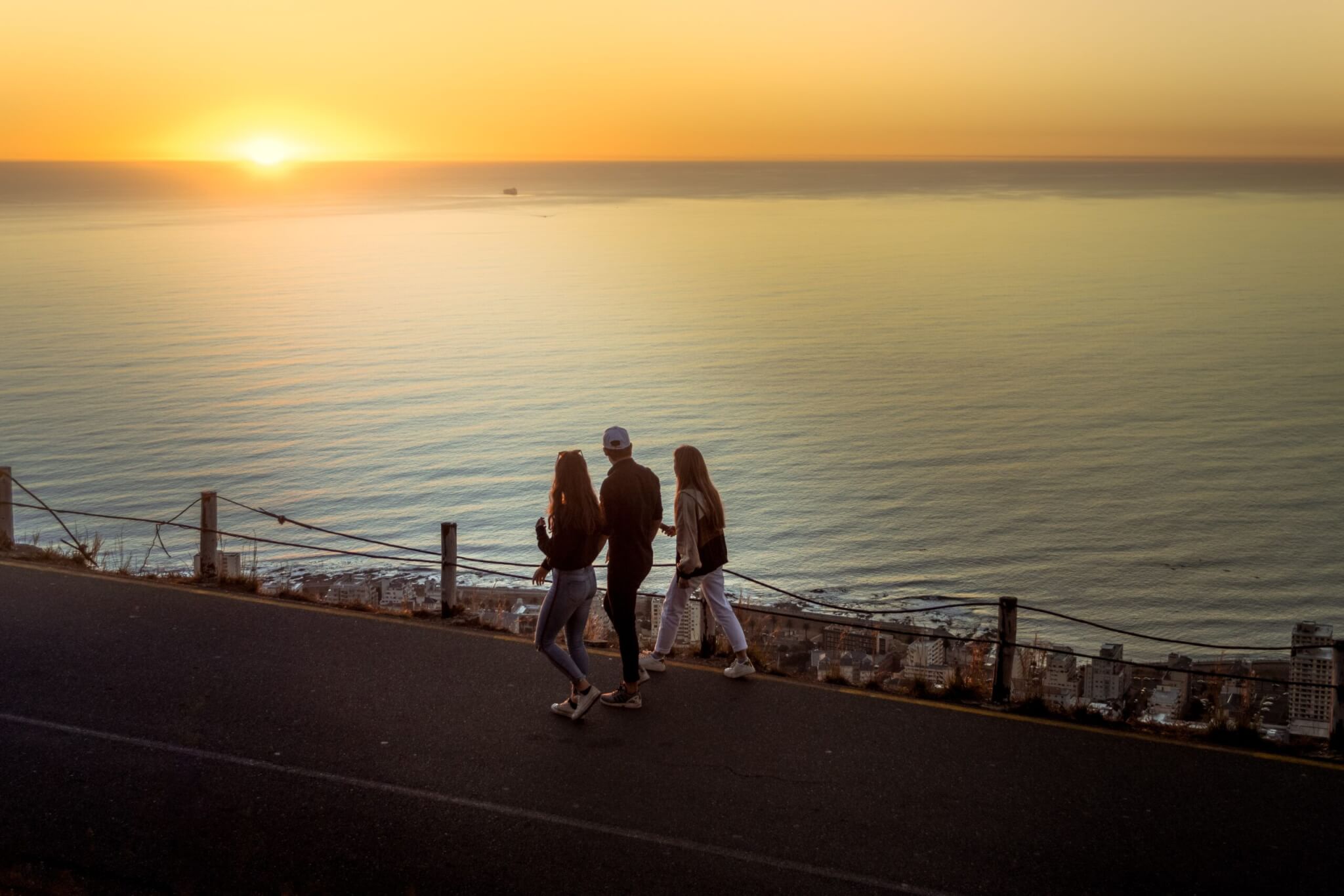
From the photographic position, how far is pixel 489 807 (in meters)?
7.29

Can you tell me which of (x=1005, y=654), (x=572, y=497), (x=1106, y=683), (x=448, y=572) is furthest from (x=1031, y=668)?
(x=572, y=497)

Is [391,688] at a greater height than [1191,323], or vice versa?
[1191,323]

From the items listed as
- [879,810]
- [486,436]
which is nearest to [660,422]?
[486,436]

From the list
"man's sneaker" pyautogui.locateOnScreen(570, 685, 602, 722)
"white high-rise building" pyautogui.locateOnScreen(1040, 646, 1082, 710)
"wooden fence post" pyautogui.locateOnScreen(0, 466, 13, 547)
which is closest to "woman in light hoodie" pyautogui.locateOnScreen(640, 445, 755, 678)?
"man's sneaker" pyautogui.locateOnScreen(570, 685, 602, 722)

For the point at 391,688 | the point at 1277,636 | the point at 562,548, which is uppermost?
the point at 562,548

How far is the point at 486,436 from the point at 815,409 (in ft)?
43.7

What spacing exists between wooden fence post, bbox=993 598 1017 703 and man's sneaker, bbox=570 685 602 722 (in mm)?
2892

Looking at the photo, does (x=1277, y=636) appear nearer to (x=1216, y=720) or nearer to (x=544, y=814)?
(x=1216, y=720)

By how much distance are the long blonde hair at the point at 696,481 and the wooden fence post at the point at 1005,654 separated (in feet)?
6.99

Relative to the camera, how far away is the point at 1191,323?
70062 millimetres

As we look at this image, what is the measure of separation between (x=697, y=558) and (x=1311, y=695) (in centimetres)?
673

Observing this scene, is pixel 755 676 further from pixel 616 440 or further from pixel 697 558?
pixel 616 440

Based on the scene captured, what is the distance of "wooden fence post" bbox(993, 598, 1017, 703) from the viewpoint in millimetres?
9055

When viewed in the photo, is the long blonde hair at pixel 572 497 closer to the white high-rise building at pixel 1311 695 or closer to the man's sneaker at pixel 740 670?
the man's sneaker at pixel 740 670
